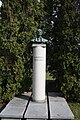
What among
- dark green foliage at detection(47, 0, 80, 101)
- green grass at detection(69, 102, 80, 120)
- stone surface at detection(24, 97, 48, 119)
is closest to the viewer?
stone surface at detection(24, 97, 48, 119)

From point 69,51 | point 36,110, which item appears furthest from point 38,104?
point 69,51

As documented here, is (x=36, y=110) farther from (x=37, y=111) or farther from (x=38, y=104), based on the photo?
(x=38, y=104)

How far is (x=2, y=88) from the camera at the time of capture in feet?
25.2

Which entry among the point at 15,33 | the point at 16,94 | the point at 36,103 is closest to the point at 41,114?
the point at 36,103

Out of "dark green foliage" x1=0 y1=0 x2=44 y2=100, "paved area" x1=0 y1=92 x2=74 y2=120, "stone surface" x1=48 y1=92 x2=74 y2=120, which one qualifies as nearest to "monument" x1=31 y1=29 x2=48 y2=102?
"paved area" x1=0 y1=92 x2=74 y2=120

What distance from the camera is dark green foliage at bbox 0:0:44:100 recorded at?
7551 mm

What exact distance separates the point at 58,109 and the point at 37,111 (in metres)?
0.54

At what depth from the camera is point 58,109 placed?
19.6 ft

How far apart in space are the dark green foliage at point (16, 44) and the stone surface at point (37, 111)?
125 centimetres

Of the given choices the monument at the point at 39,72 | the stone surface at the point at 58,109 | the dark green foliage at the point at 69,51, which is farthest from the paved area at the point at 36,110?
the dark green foliage at the point at 69,51

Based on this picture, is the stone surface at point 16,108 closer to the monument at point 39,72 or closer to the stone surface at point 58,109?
the monument at point 39,72

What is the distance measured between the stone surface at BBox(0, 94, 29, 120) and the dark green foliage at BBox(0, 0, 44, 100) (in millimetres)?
469

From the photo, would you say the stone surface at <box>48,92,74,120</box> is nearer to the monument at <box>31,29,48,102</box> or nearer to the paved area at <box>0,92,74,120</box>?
the paved area at <box>0,92,74,120</box>

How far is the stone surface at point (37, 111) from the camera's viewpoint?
5372mm
